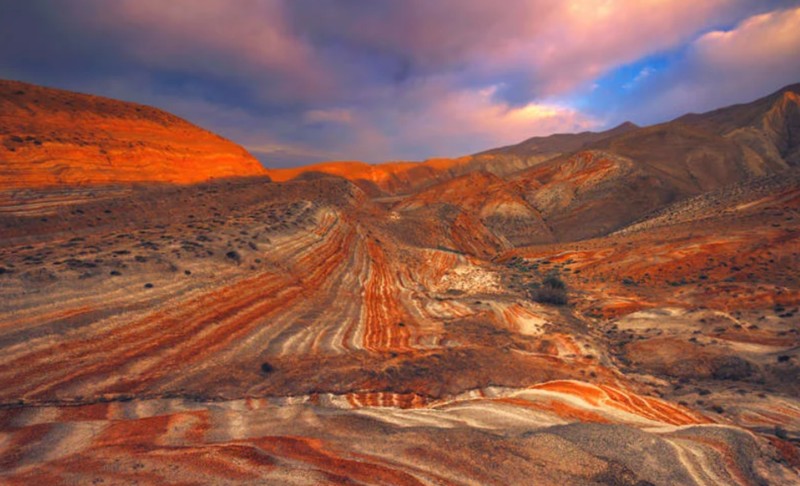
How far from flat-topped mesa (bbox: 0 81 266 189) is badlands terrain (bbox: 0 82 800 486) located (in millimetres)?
200

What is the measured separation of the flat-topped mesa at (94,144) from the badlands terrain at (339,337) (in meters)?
0.20

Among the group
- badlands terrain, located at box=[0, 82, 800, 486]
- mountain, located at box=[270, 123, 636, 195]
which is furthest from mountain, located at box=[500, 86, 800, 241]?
mountain, located at box=[270, 123, 636, 195]

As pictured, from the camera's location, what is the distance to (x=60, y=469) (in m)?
4.87

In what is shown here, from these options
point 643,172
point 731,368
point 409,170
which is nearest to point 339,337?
point 731,368

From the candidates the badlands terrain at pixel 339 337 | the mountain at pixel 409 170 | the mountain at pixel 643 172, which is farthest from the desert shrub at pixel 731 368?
the mountain at pixel 409 170

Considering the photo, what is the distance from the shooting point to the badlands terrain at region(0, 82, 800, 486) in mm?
5879

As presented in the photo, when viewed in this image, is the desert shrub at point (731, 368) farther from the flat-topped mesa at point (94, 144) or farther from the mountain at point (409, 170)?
the mountain at point (409, 170)

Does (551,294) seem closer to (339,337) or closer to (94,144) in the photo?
(339,337)

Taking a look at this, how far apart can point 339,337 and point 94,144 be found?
2699 centimetres

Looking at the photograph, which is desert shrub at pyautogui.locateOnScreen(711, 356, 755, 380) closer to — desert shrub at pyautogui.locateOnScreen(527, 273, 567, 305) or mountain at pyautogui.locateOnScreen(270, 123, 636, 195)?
desert shrub at pyautogui.locateOnScreen(527, 273, 567, 305)

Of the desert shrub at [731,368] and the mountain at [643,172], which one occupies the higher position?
the mountain at [643,172]

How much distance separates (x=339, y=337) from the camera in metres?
13.0

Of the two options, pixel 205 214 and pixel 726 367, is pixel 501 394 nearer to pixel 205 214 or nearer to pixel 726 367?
pixel 726 367

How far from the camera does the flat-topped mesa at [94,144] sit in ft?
77.0
